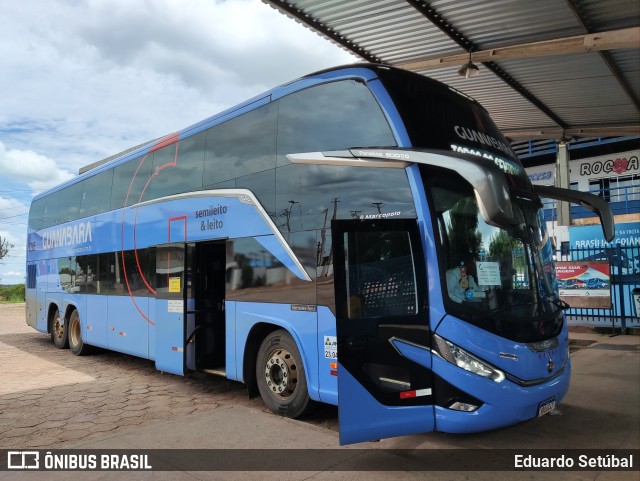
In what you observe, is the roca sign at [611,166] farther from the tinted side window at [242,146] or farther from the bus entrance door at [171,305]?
the bus entrance door at [171,305]

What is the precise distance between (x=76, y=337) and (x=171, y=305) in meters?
5.35

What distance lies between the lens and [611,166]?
1814 centimetres

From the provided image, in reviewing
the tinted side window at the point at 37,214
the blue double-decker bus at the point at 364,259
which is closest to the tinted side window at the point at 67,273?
the tinted side window at the point at 37,214

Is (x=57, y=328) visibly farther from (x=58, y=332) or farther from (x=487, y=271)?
(x=487, y=271)

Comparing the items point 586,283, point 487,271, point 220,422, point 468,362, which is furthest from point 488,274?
point 586,283

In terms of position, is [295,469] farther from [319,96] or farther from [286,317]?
[319,96]

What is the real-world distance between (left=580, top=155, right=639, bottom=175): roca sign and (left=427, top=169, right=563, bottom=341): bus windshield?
16.0m

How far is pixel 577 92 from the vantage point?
10.4 m

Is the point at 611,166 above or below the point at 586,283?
above

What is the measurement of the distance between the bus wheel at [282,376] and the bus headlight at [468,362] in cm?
192

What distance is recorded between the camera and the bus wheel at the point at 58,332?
11.9 meters

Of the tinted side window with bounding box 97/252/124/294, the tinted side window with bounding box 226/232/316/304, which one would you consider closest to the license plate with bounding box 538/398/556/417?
the tinted side window with bounding box 226/232/316/304

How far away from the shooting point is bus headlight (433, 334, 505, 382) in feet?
13.3

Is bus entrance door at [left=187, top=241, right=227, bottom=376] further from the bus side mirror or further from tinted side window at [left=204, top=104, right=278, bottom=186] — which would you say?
the bus side mirror
